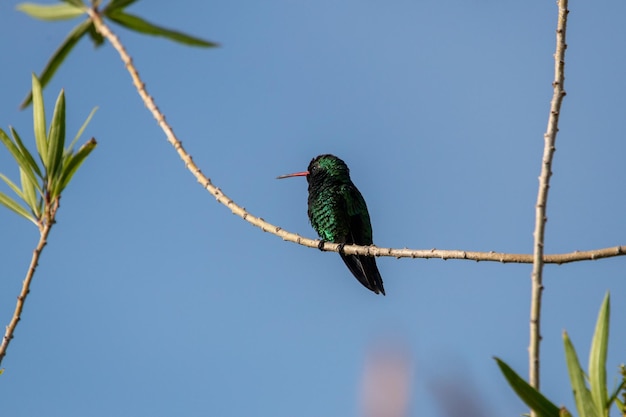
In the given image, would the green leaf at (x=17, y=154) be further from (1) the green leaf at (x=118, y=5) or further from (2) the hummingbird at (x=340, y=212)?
(2) the hummingbird at (x=340, y=212)

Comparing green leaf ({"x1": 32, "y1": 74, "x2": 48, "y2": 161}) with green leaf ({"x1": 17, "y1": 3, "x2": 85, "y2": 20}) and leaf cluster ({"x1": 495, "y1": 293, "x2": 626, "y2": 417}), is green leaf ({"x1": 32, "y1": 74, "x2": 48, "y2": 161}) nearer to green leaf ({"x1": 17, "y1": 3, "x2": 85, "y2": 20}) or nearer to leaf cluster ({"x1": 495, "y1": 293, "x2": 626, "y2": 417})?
green leaf ({"x1": 17, "y1": 3, "x2": 85, "y2": 20})

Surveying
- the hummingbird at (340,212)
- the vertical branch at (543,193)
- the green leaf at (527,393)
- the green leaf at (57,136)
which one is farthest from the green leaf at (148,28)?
the hummingbird at (340,212)

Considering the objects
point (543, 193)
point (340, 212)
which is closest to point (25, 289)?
point (543, 193)

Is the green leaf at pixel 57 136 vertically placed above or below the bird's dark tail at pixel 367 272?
below

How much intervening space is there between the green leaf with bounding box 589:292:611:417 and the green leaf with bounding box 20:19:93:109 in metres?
2.08

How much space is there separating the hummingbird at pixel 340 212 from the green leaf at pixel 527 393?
5.88 meters

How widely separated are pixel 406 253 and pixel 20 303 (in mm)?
2088

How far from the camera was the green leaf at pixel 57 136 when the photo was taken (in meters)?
2.98

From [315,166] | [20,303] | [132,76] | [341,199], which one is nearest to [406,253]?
[132,76]

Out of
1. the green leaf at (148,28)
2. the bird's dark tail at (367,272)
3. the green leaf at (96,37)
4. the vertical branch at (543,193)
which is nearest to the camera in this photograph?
the vertical branch at (543,193)

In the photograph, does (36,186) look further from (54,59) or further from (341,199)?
(341,199)

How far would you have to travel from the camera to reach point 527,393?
6.45ft

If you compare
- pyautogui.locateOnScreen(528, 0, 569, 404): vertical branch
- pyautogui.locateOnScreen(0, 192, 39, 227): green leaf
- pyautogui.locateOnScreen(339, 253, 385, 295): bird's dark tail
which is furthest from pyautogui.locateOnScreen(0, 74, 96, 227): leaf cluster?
pyautogui.locateOnScreen(339, 253, 385, 295): bird's dark tail

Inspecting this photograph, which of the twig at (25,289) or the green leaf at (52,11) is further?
the green leaf at (52,11)
